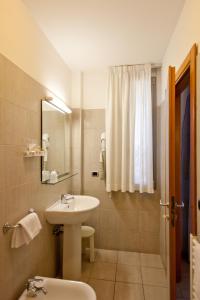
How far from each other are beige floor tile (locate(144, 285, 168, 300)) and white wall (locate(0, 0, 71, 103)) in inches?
95.2

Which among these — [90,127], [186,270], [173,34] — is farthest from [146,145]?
[186,270]

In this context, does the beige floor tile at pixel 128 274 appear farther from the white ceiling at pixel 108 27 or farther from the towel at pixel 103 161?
the white ceiling at pixel 108 27

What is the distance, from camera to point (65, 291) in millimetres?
1512

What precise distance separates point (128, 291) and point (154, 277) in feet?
1.33

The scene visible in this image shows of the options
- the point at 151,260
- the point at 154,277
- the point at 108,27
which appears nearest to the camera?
the point at 108,27

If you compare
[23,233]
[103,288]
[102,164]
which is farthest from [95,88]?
[103,288]

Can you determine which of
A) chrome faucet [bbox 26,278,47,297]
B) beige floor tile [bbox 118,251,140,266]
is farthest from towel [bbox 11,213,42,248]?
beige floor tile [bbox 118,251,140,266]

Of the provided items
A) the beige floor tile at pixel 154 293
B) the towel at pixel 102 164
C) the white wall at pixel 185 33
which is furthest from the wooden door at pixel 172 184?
the towel at pixel 102 164

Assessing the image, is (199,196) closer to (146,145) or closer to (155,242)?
(146,145)

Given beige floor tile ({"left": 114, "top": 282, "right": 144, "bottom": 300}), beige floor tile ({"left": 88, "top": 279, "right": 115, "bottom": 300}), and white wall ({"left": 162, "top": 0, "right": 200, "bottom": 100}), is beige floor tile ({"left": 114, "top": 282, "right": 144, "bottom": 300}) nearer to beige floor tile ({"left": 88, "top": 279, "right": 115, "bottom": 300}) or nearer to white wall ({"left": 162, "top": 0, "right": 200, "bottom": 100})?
beige floor tile ({"left": 88, "top": 279, "right": 115, "bottom": 300})

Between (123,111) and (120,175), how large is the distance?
2.93ft

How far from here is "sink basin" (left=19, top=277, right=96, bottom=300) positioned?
1462 millimetres

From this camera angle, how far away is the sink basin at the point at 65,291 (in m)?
1.46

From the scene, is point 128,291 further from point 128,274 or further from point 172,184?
point 172,184
